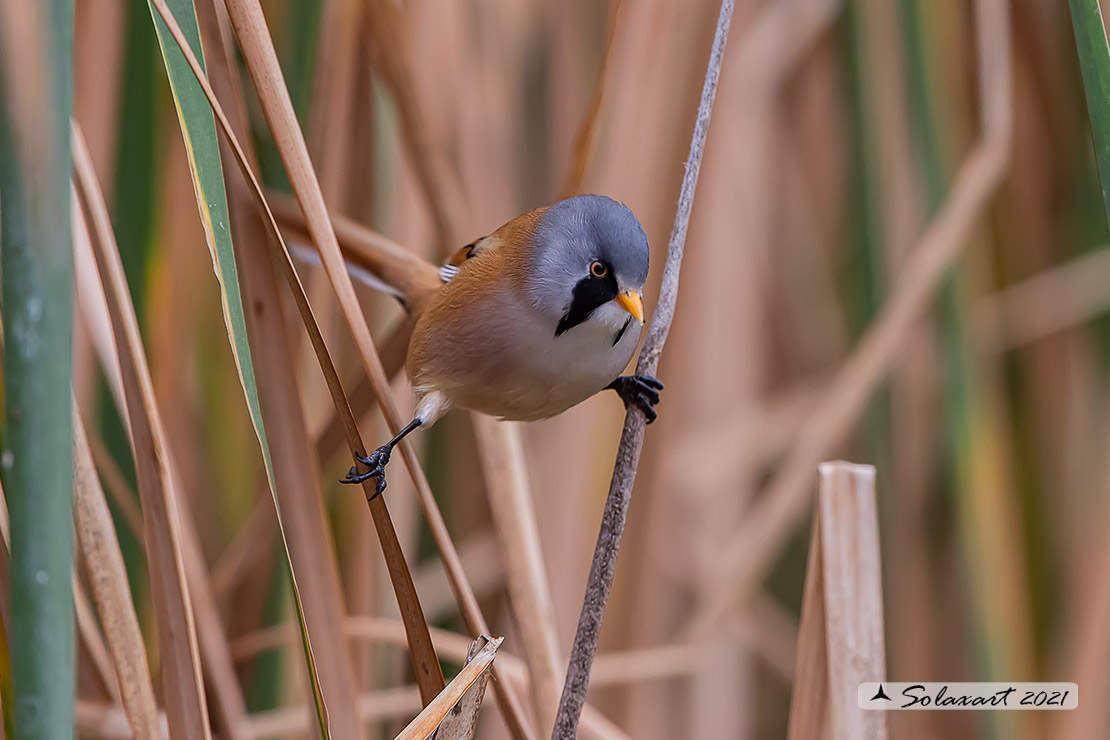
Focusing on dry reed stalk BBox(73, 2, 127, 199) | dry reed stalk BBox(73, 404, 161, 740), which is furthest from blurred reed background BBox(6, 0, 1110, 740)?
dry reed stalk BBox(73, 404, 161, 740)

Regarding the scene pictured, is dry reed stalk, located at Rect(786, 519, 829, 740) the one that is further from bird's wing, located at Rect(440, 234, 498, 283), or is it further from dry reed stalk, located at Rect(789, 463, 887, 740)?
bird's wing, located at Rect(440, 234, 498, 283)

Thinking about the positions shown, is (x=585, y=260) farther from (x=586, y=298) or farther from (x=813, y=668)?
(x=813, y=668)

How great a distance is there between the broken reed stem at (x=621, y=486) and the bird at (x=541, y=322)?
0.08 metres

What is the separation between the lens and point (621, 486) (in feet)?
2.37

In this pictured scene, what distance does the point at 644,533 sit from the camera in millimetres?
1187

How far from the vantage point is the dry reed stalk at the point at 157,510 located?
0.62m

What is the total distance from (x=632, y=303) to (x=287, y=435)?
1.17 feet

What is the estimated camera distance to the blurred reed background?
3.61 feet

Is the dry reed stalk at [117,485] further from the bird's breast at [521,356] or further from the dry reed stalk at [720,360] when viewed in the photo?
the dry reed stalk at [720,360]

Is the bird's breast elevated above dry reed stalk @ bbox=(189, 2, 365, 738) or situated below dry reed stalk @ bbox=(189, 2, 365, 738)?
above

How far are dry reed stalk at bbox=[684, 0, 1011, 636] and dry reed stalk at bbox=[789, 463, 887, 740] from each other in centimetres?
58

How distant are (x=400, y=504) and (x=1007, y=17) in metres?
1.04

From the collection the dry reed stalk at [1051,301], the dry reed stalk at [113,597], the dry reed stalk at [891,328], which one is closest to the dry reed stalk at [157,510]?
the dry reed stalk at [113,597]

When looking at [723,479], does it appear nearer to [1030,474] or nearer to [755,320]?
[755,320]
